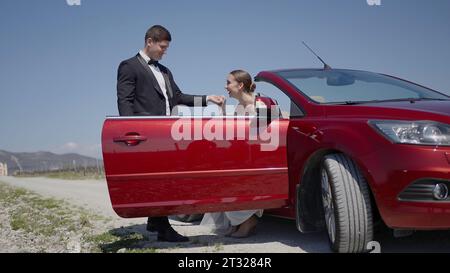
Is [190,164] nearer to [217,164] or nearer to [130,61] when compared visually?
[217,164]

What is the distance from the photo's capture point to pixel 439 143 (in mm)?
2475

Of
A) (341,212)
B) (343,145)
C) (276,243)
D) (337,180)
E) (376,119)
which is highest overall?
(376,119)

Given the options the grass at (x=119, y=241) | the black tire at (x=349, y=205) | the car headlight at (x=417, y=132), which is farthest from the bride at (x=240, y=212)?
the car headlight at (x=417, y=132)

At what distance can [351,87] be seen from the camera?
3547 millimetres

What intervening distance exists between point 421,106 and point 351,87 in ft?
2.65

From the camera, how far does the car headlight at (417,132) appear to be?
249cm

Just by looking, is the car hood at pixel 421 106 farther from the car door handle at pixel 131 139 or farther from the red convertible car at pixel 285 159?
the car door handle at pixel 131 139

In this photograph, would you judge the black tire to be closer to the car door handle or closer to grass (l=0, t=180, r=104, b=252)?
the car door handle

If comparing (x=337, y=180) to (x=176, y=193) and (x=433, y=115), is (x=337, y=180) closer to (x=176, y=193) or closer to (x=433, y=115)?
(x=433, y=115)

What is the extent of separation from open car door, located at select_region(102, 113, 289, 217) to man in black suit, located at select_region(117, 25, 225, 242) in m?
0.47

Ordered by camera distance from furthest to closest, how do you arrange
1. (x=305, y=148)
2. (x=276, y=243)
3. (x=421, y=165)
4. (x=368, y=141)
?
1. (x=276, y=243)
2. (x=305, y=148)
3. (x=368, y=141)
4. (x=421, y=165)

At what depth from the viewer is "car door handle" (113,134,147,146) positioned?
311cm
